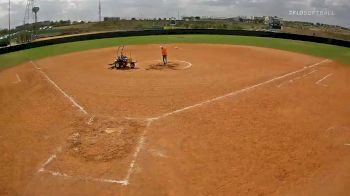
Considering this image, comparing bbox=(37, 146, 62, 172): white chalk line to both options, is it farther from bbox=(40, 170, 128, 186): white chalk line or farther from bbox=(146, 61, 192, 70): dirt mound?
bbox=(146, 61, 192, 70): dirt mound

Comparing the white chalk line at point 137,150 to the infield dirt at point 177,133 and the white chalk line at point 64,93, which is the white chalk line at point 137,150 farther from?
the white chalk line at point 64,93

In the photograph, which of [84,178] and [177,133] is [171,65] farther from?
[84,178]

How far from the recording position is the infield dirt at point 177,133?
535 inches

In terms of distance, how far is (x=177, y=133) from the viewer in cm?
1762

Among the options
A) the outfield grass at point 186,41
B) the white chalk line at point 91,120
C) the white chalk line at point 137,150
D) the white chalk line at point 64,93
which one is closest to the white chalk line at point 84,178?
the white chalk line at point 137,150

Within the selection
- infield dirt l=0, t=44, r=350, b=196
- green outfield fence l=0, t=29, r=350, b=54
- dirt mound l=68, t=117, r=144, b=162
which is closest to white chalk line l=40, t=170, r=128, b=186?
infield dirt l=0, t=44, r=350, b=196

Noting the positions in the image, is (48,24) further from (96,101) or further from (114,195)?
(114,195)

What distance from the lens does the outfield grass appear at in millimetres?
39447

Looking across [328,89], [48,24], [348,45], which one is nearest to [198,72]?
[328,89]

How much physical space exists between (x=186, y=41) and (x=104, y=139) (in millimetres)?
36032

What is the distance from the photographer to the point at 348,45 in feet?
143

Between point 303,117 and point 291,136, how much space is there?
2900 mm

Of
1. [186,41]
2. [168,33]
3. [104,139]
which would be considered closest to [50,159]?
[104,139]

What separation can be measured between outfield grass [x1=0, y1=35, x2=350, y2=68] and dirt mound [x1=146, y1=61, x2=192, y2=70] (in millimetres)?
13903
